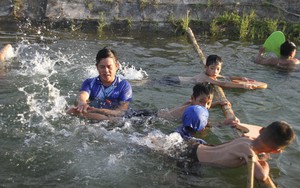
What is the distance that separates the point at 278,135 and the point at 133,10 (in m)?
10.1

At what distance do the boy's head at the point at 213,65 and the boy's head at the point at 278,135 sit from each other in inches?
151

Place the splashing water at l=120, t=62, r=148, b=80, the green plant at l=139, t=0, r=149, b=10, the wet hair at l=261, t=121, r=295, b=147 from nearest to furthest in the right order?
the wet hair at l=261, t=121, r=295, b=147 < the splashing water at l=120, t=62, r=148, b=80 < the green plant at l=139, t=0, r=149, b=10

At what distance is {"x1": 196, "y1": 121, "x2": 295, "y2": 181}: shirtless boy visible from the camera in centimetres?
423

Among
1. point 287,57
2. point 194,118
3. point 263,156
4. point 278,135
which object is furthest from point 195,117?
point 287,57

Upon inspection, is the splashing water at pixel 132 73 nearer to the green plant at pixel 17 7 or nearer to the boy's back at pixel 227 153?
the boy's back at pixel 227 153

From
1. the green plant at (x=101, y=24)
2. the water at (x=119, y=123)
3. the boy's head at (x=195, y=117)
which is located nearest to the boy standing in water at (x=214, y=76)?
the water at (x=119, y=123)

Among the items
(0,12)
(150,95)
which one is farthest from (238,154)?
(0,12)

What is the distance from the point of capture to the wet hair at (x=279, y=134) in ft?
13.8

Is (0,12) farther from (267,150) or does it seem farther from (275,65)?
(267,150)

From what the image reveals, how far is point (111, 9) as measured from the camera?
531 inches

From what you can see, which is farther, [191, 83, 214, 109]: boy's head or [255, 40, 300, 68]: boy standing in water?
[255, 40, 300, 68]: boy standing in water

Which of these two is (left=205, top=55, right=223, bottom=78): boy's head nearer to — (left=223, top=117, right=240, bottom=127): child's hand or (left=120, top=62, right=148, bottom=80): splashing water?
(left=120, top=62, right=148, bottom=80): splashing water

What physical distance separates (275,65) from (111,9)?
6.14m

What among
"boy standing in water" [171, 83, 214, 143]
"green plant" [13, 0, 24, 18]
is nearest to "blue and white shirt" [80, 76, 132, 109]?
"boy standing in water" [171, 83, 214, 143]
